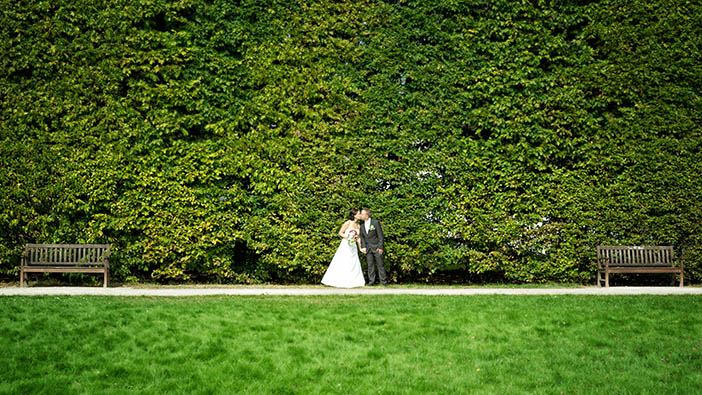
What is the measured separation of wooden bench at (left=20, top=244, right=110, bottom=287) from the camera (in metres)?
11.0

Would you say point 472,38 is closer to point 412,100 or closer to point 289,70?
point 412,100

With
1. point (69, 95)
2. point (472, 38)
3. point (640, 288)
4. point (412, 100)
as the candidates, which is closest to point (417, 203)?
point (412, 100)

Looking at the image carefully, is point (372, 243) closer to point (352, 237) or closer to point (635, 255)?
point (352, 237)

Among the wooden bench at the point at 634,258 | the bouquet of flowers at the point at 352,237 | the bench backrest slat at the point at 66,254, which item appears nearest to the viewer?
the bench backrest slat at the point at 66,254

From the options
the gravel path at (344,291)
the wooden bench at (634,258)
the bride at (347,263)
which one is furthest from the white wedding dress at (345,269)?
the wooden bench at (634,258)

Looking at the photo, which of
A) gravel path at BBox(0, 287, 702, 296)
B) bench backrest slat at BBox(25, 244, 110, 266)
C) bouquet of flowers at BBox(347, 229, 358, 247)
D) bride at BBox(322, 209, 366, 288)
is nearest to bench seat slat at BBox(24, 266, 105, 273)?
bench backrest slat at BBox(25, 244, 110, 266)

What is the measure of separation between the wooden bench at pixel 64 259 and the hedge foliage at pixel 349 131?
433 millimetres

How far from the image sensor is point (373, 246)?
11594 mm

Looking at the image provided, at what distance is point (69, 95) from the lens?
11602 millimetres

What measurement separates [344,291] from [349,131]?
377cm

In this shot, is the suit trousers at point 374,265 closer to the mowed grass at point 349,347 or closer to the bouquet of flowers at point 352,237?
→ the bouquet of flowers at point 352,237

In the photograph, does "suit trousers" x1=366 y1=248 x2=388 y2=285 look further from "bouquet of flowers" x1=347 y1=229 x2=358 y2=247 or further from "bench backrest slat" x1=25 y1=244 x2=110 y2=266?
"bench backrest slat" x1=25 y1=244 x2=110 y2=266

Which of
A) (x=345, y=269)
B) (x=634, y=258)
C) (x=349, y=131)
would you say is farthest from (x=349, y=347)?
(x=634, y=258)

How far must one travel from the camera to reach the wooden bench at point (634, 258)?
1143 cm
